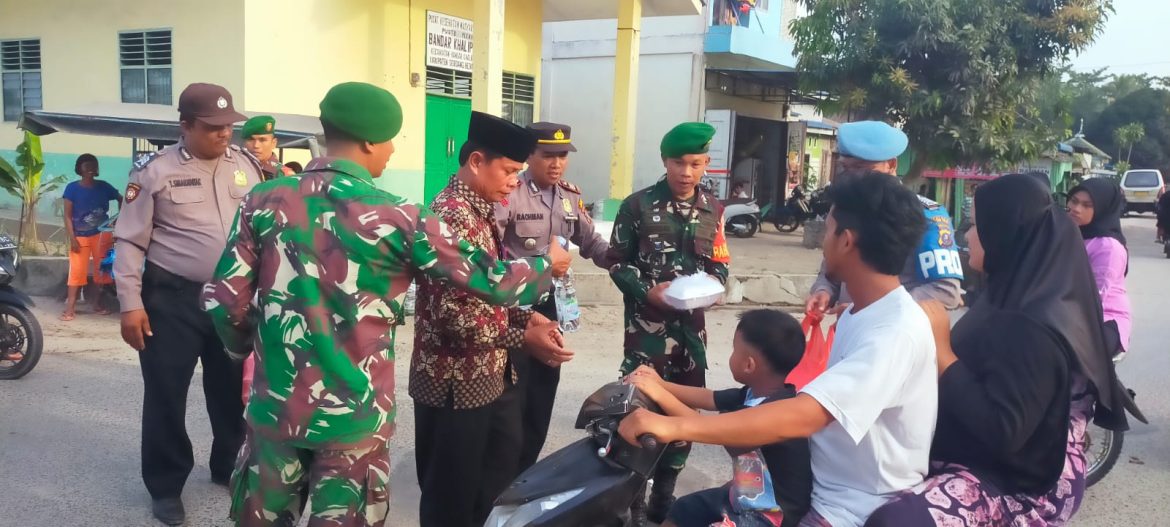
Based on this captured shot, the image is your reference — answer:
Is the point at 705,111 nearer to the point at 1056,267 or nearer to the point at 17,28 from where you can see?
the point at 17,28

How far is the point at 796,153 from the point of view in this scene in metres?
22.7

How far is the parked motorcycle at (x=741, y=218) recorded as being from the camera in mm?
17312

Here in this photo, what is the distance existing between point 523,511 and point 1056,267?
149 centimetres

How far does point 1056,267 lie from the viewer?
2.20 metres

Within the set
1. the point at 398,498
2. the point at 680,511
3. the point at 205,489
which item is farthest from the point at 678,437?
the point at 205,489

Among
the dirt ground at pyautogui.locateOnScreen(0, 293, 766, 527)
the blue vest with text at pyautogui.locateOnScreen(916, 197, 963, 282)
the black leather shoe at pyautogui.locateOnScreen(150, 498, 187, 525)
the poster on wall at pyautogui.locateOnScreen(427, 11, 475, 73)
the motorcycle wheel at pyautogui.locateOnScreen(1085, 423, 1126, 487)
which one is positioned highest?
the poster on wall at pyautogui.locateOnScreen(427, 11, 475, 73)

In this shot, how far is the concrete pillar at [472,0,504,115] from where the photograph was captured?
10.8m

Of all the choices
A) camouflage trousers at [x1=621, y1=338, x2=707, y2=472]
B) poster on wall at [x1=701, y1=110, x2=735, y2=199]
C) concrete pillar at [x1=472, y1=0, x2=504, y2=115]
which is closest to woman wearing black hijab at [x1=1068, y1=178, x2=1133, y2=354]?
camouflage trousers at [x1=621, y1=338, x2=707, y2=472]

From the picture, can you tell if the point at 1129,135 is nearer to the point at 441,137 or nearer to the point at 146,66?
the point at 441,137

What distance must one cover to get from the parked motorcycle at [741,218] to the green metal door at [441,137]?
21.0 ft

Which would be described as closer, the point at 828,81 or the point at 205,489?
the point at 205,489

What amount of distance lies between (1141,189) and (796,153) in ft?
59.8

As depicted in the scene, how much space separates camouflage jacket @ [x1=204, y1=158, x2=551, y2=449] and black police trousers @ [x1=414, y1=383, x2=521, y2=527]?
2.07ft

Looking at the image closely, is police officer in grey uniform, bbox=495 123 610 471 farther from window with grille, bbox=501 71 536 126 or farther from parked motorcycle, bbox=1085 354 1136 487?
window with grille, bbox=501 71 536 126
